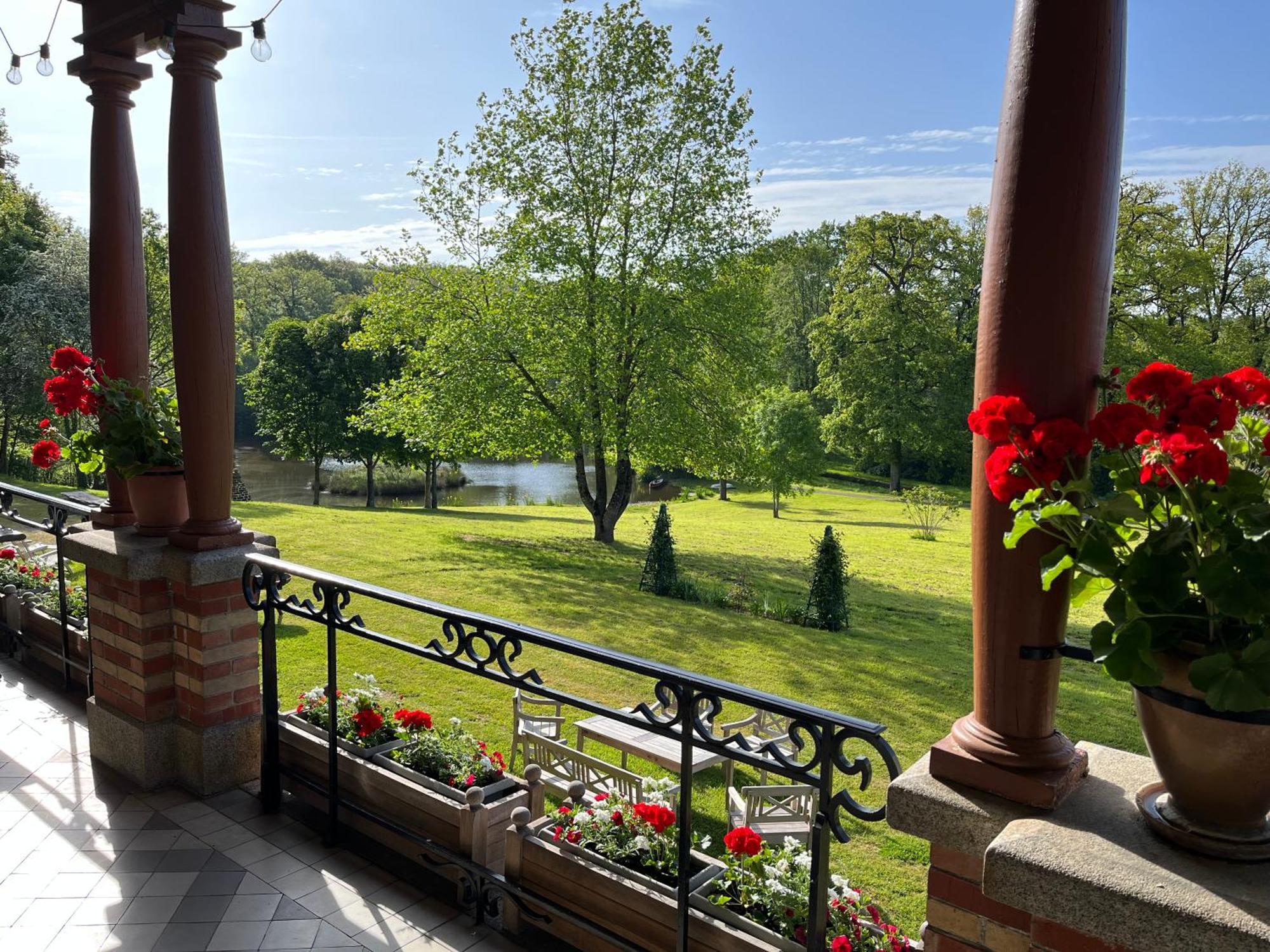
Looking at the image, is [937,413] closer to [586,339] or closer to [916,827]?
[586,339]

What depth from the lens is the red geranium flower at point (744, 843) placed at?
2.57 meters

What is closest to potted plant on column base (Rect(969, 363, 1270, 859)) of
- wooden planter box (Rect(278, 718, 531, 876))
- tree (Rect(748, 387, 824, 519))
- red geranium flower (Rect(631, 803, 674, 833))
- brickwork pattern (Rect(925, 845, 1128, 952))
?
brickwork pattern (Rect(925, 845, 1128, 952))

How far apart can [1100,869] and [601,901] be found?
154 cm

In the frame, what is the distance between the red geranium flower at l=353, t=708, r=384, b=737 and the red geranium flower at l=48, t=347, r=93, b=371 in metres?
2.03

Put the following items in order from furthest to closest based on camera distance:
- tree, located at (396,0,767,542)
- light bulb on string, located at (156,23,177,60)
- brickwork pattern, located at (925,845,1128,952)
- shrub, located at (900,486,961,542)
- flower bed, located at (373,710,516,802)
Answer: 1. shrub, located at (900,486,961,542)
2. tree, located at (396,0,767,542)
3. light bulb on string, located at (156,23,177,60)
4. flower bed, located at (373,710,516,802)
5. brickwork pattern, located at (925,845,1128,952)

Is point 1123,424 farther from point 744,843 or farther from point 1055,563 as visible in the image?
point 744,843

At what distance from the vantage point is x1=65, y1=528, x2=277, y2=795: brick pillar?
349 centimetres

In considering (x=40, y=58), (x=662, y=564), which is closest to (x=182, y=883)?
(x=40, y=58)

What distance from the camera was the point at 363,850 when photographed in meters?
3.12

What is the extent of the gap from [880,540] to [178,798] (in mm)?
18008

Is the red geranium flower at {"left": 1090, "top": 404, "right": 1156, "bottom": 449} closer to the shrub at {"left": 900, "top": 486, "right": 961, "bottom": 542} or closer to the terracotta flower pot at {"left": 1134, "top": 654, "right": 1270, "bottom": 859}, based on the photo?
the terracotta flower pot at {"left": 1134, "top": 654, "right": 1270, "bottom": 859}

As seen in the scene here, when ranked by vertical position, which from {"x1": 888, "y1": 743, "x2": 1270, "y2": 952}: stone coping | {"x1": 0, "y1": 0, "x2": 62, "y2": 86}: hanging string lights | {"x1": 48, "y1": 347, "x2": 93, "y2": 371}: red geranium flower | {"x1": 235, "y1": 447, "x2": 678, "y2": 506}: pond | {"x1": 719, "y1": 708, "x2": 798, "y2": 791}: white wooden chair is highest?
{"x1": 0, "y1": 0, "x2": 62, "y2": 86}: hanging string lights

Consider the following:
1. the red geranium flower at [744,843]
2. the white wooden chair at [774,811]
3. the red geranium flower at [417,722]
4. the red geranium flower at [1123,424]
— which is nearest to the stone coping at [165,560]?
the red geranium flower at [417,722]

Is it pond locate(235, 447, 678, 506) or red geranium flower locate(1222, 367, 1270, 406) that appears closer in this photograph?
red geranium flower locate(1222, 367, 1270, 406)
